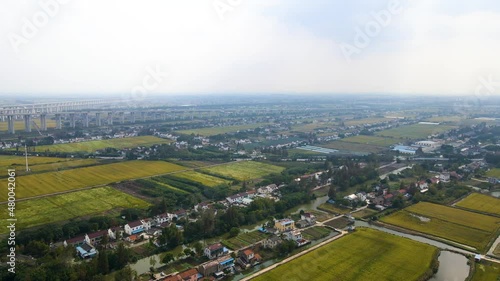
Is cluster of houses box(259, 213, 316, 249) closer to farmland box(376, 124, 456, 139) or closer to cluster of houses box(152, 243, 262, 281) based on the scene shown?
cluster of houses box(152, 243, 262, 281)

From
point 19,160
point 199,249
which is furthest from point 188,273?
point 19,160

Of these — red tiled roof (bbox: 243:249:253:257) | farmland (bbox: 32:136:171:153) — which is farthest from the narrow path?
farmland (bbox: 32:136:171:153)

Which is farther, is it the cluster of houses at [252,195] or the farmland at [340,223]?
the cluster of houses at [252,195]

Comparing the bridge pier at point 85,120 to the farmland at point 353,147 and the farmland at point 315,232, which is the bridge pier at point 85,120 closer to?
the farmland at point 353,147

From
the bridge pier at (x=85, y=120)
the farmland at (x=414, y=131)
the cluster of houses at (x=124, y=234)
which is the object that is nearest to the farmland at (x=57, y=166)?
the cluster of houses at (x=124, y=234)

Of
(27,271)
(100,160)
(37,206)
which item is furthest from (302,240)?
(100,160)

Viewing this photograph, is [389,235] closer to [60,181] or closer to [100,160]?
[60,181]

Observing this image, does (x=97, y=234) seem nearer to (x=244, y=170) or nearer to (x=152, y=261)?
(x=152, y=261)

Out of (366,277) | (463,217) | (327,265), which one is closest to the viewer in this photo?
(366,277)
